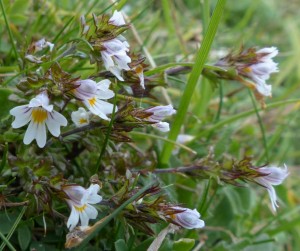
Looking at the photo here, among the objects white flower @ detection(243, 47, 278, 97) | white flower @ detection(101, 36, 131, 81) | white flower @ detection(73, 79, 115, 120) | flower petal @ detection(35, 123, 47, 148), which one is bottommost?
white flower @ detection(243, 47, 278, 97)

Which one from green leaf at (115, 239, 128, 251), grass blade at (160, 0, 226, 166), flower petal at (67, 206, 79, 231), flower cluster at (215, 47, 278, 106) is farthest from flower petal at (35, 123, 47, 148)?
flower cluster at (215, 47, 278, 106)

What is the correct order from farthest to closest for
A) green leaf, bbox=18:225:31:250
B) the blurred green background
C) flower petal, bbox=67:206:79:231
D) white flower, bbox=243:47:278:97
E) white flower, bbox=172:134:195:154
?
1. white flower, bbox=172:134:195:154
2. the blurred green background
3. white flower, bbox=243:47:278:97
4. green leaf, bbox=18:225:31:250
5. flower petal, bbox=67:206:79:231

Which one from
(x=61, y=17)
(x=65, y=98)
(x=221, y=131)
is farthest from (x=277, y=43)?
(x=65, y=98)

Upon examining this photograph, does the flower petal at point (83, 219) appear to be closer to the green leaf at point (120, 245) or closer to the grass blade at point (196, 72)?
the green leaf at point (120, 245)

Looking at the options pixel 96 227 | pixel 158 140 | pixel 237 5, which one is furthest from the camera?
pixel 237 5

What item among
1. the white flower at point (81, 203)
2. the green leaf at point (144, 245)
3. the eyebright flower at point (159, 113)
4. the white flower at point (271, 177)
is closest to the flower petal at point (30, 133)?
the white flower at point (81, 203)

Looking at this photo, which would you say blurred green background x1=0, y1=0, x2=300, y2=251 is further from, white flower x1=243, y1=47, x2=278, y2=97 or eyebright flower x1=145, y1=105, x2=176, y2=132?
eyebright flower x1=145, y1=105, x2=176, y2=132

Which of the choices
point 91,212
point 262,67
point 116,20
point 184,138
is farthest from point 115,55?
point 184,138

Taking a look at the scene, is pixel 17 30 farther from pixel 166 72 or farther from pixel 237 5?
pixel 237 5
